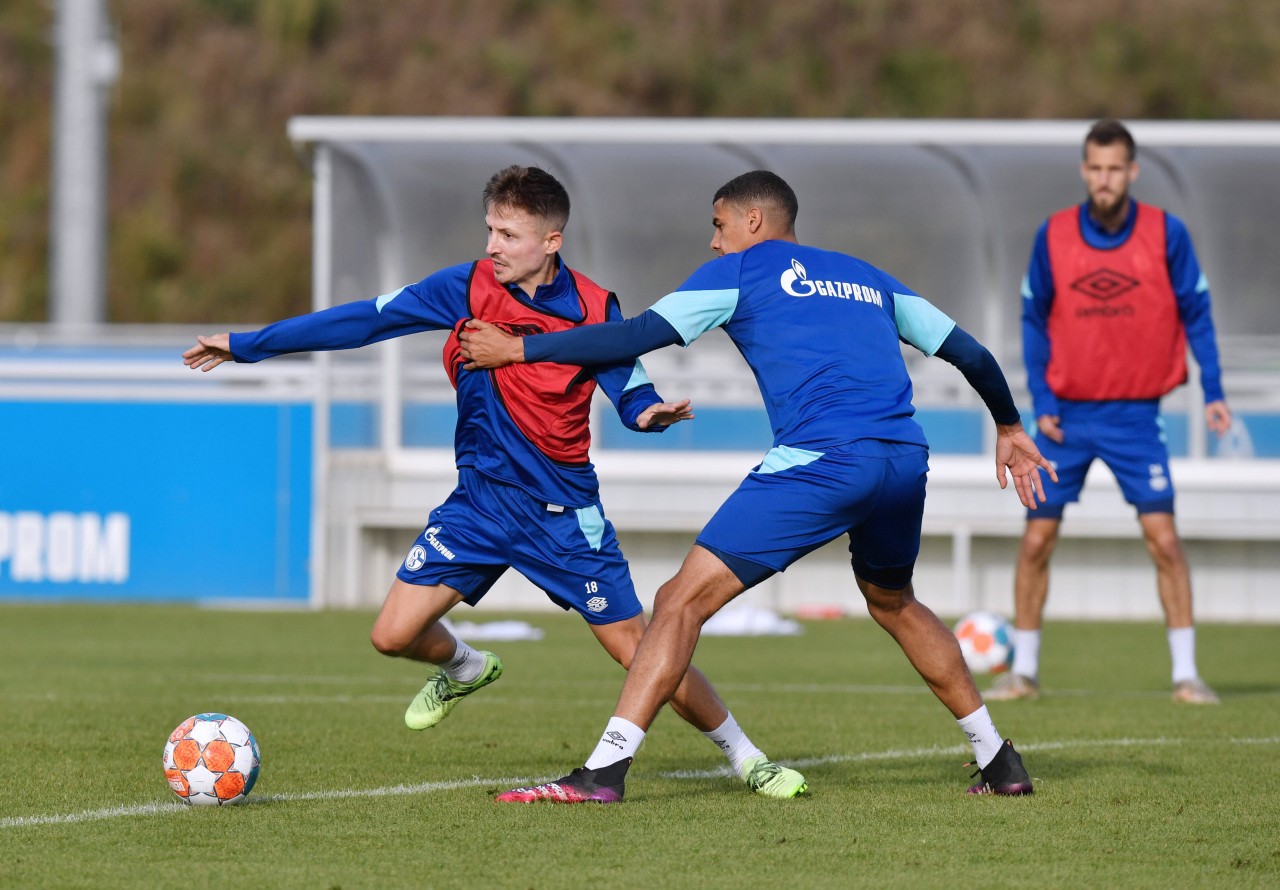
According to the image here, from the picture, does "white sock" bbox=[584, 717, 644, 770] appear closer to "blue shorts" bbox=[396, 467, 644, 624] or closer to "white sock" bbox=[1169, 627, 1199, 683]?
"blue shorts" bbox=[396, 467, 644, 624]

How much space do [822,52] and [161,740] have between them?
1292 inches

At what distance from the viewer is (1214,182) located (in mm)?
14586

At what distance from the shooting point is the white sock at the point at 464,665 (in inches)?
261

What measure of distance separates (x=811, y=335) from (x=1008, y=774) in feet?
4.97

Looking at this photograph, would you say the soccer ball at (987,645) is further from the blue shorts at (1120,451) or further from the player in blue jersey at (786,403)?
the player in blue jersey at (786,403)

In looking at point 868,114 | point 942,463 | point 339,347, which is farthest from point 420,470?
point 868,114

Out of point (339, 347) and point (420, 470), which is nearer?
point (339, 347)

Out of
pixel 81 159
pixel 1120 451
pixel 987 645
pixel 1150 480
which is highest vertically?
pixel 81 159

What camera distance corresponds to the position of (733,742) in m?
6.22

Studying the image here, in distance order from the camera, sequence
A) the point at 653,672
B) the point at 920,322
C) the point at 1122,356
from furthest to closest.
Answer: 1. the point at 1122,356
2. the point at 920,322
3. the point at 653,672

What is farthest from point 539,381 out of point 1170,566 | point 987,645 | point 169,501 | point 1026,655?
point 169,501

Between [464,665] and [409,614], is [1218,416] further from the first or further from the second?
[409,614]

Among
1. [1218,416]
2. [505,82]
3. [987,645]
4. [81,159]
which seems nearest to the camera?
[1218,416]

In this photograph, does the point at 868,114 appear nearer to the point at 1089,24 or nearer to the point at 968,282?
the point at 1089,24
